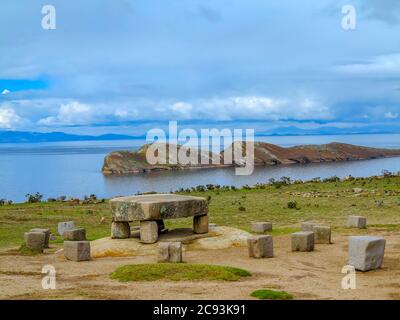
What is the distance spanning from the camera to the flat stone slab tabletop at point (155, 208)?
24422 millimetres

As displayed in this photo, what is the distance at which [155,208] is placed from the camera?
2442cm

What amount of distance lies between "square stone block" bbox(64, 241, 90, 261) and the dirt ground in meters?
0.36

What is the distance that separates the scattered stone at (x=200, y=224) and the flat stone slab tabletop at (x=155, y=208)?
7.1 inches

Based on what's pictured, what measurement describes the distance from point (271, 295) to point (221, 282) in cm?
249

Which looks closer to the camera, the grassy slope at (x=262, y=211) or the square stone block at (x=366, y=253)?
the square stone block at (x=366, y=253)

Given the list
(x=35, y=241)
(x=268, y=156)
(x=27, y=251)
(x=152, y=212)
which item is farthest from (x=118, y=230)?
(x=268, y=156)

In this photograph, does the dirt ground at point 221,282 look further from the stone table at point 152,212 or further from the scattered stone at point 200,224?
the scattered stone at point 200,224

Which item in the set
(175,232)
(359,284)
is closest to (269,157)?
(175,232)

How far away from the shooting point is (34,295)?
51.0ft

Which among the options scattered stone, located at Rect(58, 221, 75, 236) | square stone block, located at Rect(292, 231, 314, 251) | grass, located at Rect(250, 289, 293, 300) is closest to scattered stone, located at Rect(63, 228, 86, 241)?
scattered stone, located at Rect(58, 221, 75, 236)

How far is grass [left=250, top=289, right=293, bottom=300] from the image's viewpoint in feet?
49.6

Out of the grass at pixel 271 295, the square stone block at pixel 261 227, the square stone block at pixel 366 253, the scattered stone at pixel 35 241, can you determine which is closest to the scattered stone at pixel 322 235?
the square stone block at pixel 261 227
